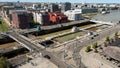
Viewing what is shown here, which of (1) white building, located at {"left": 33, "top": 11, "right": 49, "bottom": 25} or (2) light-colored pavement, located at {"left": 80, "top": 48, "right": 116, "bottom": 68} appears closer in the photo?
(2) light-colored pavement, located at {"left": 80, "top": 48, "right": 116, "bottom": 68}

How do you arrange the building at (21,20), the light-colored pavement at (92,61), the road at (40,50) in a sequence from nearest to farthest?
the light-colored pavement at (92,61) → the road at (40,50) → the building at (21,20)

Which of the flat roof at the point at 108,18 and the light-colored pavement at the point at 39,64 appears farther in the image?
the flat roof at the point at 108,18

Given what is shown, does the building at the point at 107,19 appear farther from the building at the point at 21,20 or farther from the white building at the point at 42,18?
the building at the point at 21,20

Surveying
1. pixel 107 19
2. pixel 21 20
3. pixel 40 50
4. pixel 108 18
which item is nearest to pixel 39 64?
pixel 40 50

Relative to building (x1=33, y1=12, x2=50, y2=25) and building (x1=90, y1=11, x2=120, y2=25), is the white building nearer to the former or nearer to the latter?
building (x1=33, y1=12, x2=50, y2=25)

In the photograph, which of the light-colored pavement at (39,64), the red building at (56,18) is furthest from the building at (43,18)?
the light-colored pavement at (39,64)

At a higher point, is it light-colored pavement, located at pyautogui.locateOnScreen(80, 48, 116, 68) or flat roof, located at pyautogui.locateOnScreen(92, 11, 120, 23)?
flat roof, located at pyautogui.locateOnScreen(92, 11, 120, 23)

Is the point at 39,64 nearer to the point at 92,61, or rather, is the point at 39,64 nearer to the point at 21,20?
the point at 92,61

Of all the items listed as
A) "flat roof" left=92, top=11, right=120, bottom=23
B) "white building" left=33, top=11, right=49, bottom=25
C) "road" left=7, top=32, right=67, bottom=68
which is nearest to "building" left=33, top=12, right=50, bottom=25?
"white building" left=33, top=11, right=49, bottom=25

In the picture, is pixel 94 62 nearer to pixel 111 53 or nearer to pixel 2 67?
pixel 111 53

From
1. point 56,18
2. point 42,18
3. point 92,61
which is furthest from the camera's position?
point 56,18

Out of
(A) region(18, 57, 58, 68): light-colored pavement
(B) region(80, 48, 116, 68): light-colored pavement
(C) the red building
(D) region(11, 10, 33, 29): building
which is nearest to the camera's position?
(B) region(80, 48, 116, 68): light-colored pavement

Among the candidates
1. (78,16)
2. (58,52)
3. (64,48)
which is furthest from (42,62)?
(78,16)
